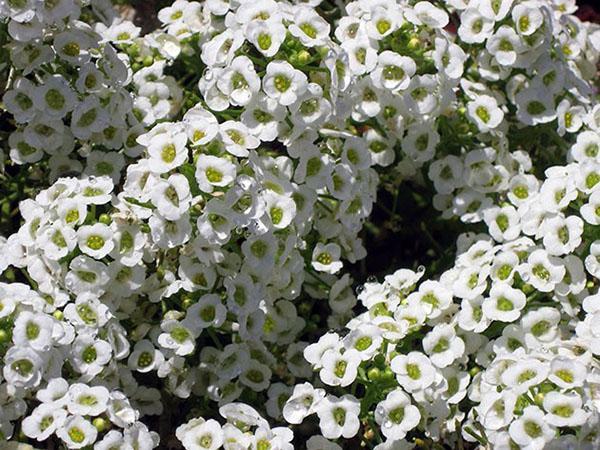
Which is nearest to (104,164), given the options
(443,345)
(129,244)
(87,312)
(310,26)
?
(129,244)

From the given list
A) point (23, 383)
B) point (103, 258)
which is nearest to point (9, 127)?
point (103, 258)

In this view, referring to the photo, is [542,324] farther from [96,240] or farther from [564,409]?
[96,240]

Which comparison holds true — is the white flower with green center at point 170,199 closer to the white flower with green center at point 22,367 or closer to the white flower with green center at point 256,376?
the white flower with green center at point 22,367

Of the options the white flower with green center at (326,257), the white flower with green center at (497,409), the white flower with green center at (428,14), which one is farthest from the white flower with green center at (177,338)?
the white flower with green center at (428,14)

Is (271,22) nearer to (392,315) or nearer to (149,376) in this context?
(392,315)

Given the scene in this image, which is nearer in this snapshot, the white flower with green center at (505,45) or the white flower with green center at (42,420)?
the white flower with green center at (42,420)

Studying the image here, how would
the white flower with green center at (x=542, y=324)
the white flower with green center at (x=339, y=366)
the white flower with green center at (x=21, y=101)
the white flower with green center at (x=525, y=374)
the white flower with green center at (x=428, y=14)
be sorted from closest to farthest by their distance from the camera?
1. the white flower with green center at (x=525, y=374)
2. the white flower with green center at (x=339, y=366)
3. the white flower with green center at (x=542, y=324)
4. the white flower with green center at (x=21, y=101)
5. the white flower with green center at (x=428, y=14)

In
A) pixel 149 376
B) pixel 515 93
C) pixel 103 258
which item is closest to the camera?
pixel 103 258
